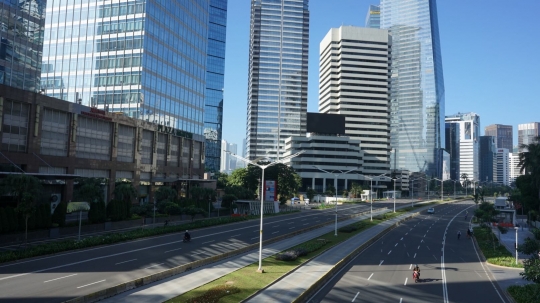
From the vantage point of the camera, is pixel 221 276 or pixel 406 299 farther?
pixel 221 276

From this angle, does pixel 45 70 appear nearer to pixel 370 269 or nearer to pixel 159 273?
pixel 159 273

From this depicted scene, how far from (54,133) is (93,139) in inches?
334

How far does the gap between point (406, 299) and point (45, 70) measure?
90509mm

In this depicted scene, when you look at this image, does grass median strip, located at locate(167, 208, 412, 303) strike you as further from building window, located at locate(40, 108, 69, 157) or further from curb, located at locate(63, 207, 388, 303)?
building window, located at locate(40, 108, 69, 157)

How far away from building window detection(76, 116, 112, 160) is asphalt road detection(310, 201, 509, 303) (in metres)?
49.1

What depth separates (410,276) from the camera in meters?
37.6

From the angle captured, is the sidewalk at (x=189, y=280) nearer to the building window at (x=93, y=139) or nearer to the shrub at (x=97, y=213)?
the shrub at (x=97, y=213)

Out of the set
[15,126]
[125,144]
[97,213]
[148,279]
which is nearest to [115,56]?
[125,144]

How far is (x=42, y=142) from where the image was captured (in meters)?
61.8

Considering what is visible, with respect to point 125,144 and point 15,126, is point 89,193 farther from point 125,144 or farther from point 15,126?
point 125,144

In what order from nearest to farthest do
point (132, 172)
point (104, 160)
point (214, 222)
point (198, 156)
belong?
point (214, 222) → point (104, 160) → point (132, 172) → point (198, 156)

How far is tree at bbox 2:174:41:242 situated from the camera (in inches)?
1646

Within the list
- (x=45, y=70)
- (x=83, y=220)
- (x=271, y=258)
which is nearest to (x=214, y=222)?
(x=83, y=220)

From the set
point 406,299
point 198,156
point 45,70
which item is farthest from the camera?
point 198,156
